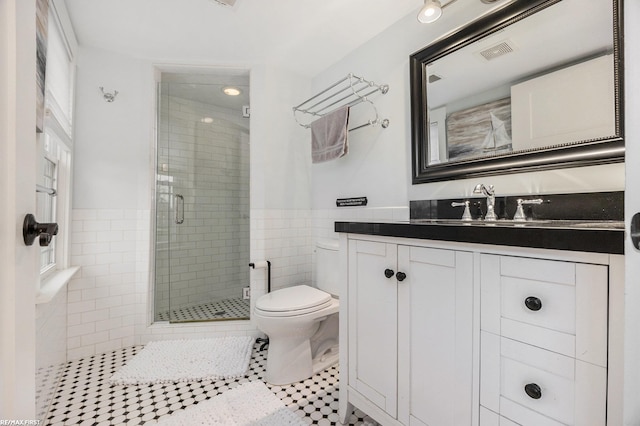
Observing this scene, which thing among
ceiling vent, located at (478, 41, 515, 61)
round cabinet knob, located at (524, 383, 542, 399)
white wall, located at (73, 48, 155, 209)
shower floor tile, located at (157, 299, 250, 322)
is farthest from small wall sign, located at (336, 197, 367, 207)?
white wall, located at (73, 48, 155, 209)

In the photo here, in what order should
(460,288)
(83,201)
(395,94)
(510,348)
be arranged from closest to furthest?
(510,348), (460,288), (395,94), (83,201)

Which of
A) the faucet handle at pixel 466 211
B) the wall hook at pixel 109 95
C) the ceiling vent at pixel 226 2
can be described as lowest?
the faucet handle at pixel 466 211

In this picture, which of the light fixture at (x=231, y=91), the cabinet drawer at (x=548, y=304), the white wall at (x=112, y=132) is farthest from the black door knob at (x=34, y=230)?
the light fixture at (x=231, y=91)

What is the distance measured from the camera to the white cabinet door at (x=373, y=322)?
1.08 m

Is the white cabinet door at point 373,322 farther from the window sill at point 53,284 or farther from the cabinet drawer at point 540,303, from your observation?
the window sill at point 53,284

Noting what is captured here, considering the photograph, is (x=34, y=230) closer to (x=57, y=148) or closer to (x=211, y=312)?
(x=57, y=148)

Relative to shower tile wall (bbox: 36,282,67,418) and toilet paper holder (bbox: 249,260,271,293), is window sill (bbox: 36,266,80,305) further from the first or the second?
toilet paper holder (bbox: 249,260,271,293)

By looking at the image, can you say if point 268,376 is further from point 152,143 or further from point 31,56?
point 152,143

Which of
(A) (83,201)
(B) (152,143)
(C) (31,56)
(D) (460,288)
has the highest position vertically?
(B) (152,143)

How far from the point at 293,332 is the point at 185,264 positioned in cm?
141

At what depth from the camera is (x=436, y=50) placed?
1.55 meters

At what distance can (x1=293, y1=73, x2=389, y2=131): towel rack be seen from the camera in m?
1.83

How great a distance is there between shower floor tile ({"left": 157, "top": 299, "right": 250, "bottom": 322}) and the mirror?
1.71m

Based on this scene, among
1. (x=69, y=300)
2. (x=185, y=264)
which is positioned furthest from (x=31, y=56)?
(x=185, y=264)
